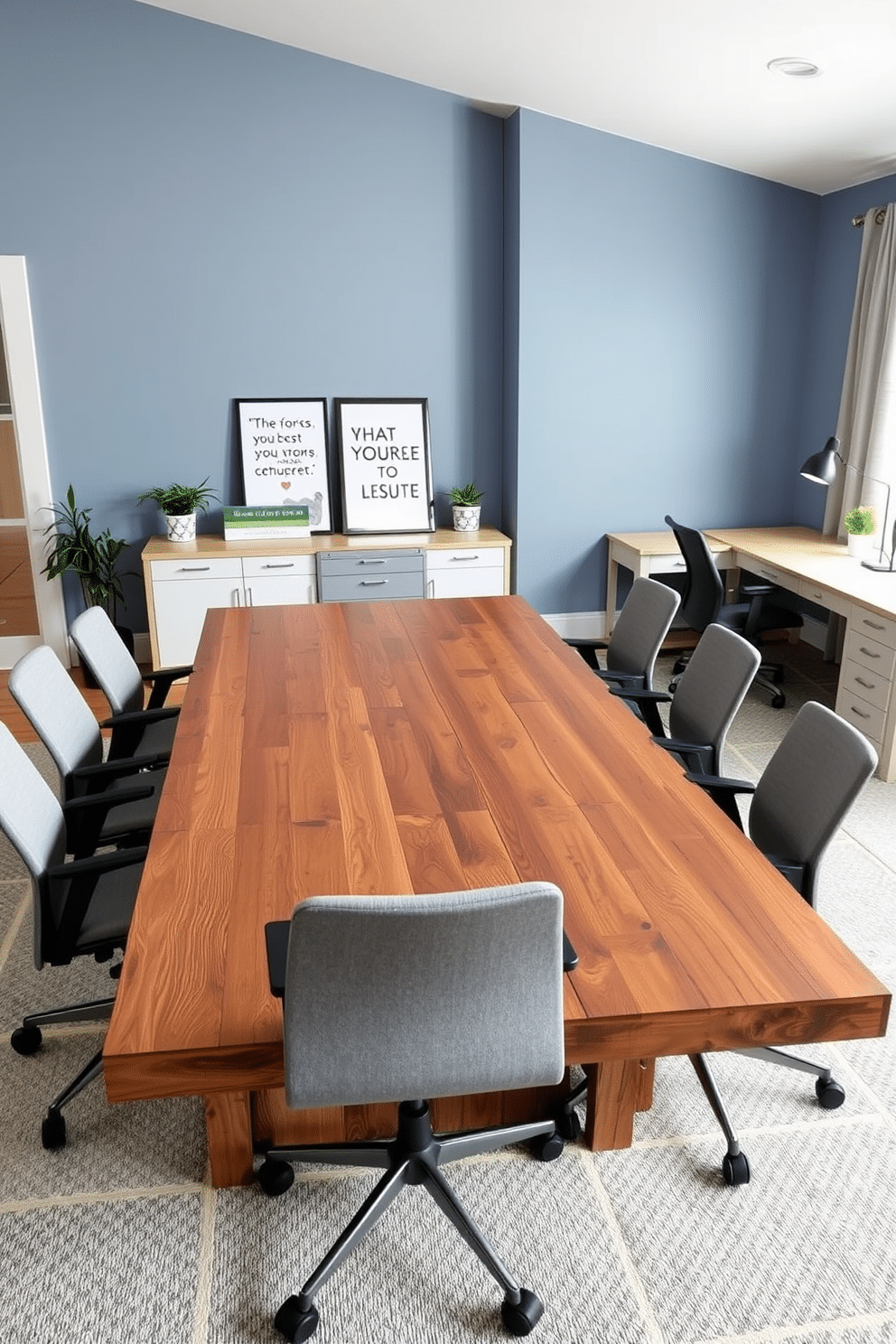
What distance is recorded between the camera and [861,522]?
15.8ft

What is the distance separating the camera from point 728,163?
5277mm

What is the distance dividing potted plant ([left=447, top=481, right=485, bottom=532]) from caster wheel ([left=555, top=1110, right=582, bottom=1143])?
12.2 feet

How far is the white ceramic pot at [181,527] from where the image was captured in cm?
520

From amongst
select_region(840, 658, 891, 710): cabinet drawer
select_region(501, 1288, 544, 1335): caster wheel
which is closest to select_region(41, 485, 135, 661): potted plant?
select_region(840, 658, 891, 710): cabinet drawer

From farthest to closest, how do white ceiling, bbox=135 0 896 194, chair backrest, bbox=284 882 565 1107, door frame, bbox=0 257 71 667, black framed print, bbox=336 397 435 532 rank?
black framed print, bbox=336 397 435 532 → door frame, bbox=0 257 71 667 → white ceiling, bbox=135 0 896 194 → chair backrest, bbox=284 882 565 1107

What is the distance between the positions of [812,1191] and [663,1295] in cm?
43

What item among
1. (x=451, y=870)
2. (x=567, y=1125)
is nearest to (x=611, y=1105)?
(x=567, y=1125)

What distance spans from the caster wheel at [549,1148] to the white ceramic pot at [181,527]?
3.75m

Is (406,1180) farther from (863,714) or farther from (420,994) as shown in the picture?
(863,714)

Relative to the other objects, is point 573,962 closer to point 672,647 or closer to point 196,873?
A: point 196,873


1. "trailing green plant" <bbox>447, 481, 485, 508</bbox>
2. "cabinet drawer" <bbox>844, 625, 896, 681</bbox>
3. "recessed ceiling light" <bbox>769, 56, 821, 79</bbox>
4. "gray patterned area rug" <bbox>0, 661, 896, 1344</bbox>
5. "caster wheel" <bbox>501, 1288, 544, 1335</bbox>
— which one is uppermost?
"recessed ceiling light" <bbox>769, 56, 821, 79</bbox>

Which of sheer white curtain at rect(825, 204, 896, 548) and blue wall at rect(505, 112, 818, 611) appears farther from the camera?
blue wall at rect(505, 112, 818, 611)

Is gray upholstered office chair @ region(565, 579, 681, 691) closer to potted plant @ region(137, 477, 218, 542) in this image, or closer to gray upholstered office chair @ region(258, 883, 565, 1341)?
gray upholstered office chair @ region(258, 883, 565, 1341)

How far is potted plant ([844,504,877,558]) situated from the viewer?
4820 millimetres
